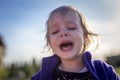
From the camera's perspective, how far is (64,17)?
398 centimetres

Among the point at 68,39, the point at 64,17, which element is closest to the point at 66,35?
the point at 68,39

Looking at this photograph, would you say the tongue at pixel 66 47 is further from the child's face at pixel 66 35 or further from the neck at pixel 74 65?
the neck at pixel 74 65

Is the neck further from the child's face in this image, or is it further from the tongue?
the tongue

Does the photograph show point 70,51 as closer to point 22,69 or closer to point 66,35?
point 66,35

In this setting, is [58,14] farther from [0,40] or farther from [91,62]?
[0,40]

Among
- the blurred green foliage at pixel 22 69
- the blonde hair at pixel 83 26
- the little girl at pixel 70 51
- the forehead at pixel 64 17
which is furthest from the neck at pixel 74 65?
the blurred green foliage at pixel 22 69

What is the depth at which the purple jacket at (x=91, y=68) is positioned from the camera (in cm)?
404

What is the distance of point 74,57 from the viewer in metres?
3.94

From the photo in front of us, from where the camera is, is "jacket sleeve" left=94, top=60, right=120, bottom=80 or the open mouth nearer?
the open mouth

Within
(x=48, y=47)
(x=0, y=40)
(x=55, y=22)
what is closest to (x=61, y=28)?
(x=55, y=22)

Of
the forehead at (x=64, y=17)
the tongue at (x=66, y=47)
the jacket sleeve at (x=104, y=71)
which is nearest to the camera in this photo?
the tongue at (x=66, y=47)

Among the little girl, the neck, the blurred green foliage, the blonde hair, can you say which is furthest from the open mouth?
the blurred green foliage

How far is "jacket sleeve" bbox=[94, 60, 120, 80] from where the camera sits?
408 centimetres

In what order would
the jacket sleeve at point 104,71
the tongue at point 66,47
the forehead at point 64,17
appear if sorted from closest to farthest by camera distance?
1. the tongue at point 66,47
2. the forehead at point 64,17
3. the jacket sleeve at point 104,71
